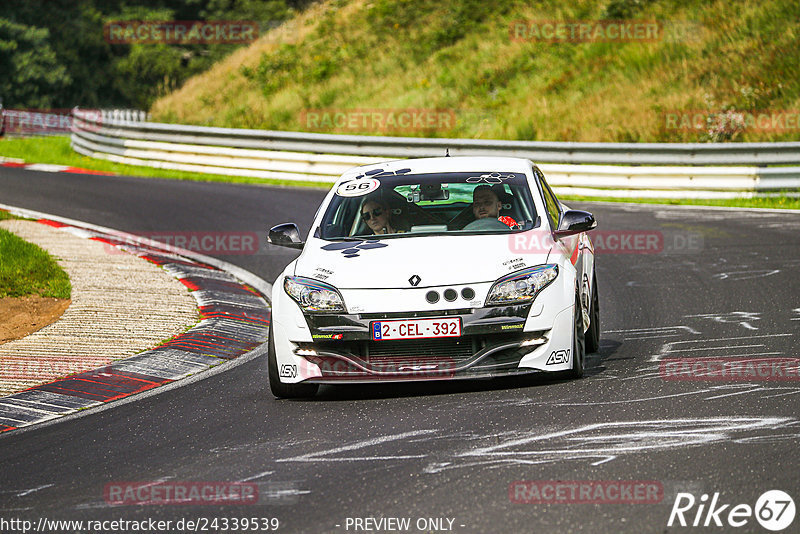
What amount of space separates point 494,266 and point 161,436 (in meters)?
2.30

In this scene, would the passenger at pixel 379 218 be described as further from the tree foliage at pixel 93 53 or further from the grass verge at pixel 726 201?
the tree foliage at pixel 93 53

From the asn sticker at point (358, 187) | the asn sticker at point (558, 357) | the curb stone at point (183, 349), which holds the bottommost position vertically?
the curb stone at point (183, 349)

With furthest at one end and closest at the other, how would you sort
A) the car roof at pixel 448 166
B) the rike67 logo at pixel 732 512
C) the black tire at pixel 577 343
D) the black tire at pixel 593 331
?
the car roof at pixel 448 166 < the black tire at pixel 593 331 < the black tire at pixel 577 343 < the rike67 logo at pixel 732 512

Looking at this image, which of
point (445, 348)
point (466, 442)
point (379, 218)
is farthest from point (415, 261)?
point (466, 442)

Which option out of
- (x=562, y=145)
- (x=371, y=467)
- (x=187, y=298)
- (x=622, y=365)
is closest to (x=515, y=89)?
(x=562, y=145)

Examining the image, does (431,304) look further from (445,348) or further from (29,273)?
(29,273)

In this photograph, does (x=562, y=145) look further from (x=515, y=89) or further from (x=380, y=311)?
(x=380, y=311)

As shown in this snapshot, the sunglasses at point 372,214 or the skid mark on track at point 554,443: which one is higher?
the sunglasses at point 372,214

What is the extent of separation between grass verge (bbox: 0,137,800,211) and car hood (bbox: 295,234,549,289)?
1084 cm

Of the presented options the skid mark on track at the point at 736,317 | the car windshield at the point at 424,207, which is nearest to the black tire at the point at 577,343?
the car windshield at the point at 424,207

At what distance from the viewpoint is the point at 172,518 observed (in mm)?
5184

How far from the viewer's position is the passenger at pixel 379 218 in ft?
27.9

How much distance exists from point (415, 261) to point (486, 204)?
1212mm

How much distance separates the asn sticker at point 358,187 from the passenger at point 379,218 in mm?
221
